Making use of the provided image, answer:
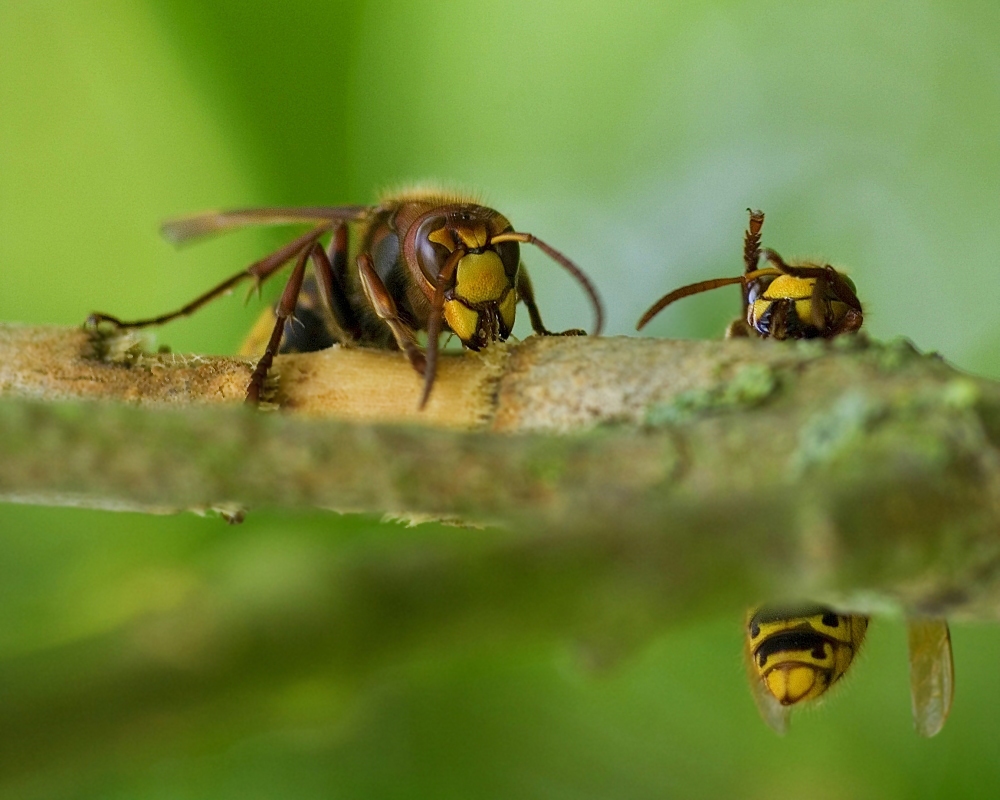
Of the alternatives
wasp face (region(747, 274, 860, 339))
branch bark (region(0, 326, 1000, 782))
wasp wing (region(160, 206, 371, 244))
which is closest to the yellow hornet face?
wasp wing (region(160, 206, 371, 244))

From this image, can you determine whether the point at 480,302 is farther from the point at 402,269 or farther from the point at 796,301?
the point at 796,301

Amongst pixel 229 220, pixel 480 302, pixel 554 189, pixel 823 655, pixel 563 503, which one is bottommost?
pixel 823 655

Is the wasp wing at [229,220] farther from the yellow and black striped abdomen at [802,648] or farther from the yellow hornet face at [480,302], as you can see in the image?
the yellow and black striped abdomen at [802,648]

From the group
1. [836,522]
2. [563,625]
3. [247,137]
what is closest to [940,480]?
[836,522]

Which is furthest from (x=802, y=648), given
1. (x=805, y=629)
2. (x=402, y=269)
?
(x=402, y=269)

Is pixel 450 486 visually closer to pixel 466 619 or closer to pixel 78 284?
pixel 466 619
